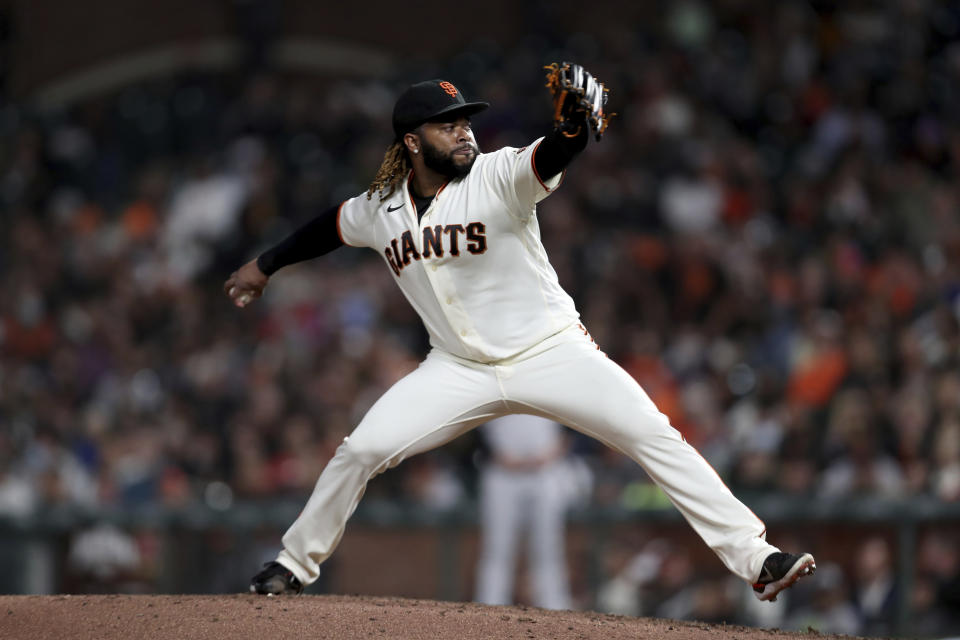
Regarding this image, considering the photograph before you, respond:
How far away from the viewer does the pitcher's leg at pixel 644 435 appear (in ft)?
15.1

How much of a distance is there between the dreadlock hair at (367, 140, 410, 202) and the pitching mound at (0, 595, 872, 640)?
1530mm

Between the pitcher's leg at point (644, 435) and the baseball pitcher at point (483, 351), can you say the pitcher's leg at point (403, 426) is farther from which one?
the pitcher's leg at point (644, 435)

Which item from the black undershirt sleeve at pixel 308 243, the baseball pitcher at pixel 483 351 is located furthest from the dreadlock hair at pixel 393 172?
the black undershirt sleeve at pixel 308 243

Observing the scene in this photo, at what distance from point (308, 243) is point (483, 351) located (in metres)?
0.91

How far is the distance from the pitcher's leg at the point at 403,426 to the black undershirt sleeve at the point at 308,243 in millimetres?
672

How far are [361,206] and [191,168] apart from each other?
772 cm

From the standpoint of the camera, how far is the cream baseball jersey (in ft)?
15.3

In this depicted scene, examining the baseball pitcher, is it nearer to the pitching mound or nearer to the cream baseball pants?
the cream baseball pants

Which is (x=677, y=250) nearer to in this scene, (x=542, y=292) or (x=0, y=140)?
(x=542, y=292)

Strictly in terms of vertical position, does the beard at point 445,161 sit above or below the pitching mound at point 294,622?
above

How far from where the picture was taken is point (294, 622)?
455cm

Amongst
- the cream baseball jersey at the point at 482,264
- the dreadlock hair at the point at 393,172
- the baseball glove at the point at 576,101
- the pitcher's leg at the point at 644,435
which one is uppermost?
the baseball glove at the point at 576,101

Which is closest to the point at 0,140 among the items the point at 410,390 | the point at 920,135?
the point at 920,135

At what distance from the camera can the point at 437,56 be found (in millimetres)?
14742
